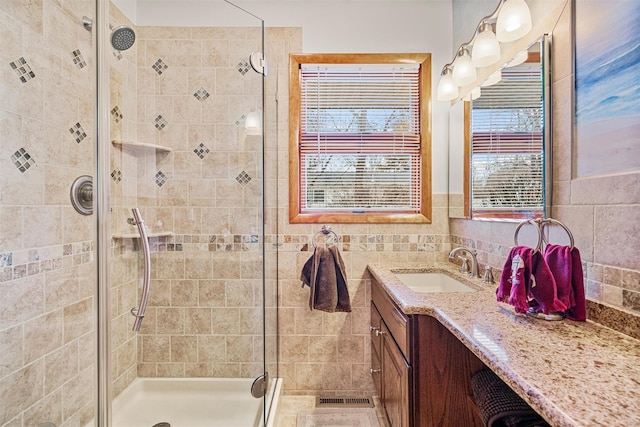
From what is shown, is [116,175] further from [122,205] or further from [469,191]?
[469,191]

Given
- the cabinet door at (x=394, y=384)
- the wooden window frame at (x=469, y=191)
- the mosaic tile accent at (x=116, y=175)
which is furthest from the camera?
the wooden window frame at (x=469, y=191)

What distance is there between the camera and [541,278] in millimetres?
1029

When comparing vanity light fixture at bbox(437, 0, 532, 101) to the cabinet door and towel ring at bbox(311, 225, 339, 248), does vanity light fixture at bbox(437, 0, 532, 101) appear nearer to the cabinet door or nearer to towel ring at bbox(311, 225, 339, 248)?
towel ring at bbox(311, 225, 339, 248)

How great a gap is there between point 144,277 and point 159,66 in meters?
1.04

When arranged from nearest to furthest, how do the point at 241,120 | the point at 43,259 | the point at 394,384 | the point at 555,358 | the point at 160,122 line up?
the point at 555,358 → the point at 43,259 → the point at 394,384 → the point at 160,122 → the point at 241,120

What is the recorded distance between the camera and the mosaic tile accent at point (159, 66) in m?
1.64

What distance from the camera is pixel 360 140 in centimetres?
225

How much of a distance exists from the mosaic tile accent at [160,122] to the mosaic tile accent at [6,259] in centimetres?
79

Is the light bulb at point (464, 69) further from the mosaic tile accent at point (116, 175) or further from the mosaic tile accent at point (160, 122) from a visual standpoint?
the mosaic tile accent at point (116, 175)

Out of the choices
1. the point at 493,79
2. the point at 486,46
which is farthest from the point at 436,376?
the point at 486,46

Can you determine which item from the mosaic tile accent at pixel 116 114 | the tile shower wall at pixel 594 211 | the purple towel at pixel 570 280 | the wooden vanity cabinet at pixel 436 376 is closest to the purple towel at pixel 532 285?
the purple towel at pixel 570 280

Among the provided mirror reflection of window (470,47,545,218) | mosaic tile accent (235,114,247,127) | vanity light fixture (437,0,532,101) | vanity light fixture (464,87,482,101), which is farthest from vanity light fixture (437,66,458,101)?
mosaic tile accent (235,114,247,127)

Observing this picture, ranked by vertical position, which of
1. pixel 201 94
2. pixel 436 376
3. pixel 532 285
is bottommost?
pixel 436 376

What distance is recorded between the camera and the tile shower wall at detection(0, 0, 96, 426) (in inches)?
46.9
